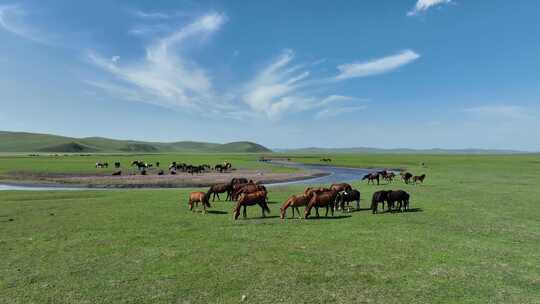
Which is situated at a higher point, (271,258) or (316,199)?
(316,199)

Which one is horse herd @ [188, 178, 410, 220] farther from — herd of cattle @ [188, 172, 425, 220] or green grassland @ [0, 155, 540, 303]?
green grassland @ [0, 155, 540, 303]

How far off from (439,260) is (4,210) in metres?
24.1

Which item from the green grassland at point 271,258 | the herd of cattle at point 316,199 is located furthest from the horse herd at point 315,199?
the green grassland at point 271,258

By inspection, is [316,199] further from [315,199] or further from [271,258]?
[271,258]

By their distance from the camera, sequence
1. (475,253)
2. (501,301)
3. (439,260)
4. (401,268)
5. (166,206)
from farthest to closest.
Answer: (166,206) < (475,253) < (439,260) < (401,268) < (501,301)

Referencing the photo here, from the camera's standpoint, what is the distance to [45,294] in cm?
804

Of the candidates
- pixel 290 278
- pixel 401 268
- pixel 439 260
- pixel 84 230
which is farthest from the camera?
pixel 84 230

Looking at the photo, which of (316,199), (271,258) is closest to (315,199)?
(316,199)

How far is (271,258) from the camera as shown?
10.4m

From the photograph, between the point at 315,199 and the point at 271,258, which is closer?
the point at 271,258

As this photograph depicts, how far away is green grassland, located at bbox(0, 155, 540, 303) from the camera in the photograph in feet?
26.3

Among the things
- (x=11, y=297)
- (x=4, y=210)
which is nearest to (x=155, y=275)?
(x=11, y=297)

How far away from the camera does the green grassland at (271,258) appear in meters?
8.02

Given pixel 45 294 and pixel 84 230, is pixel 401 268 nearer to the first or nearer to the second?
pixel 45 294
